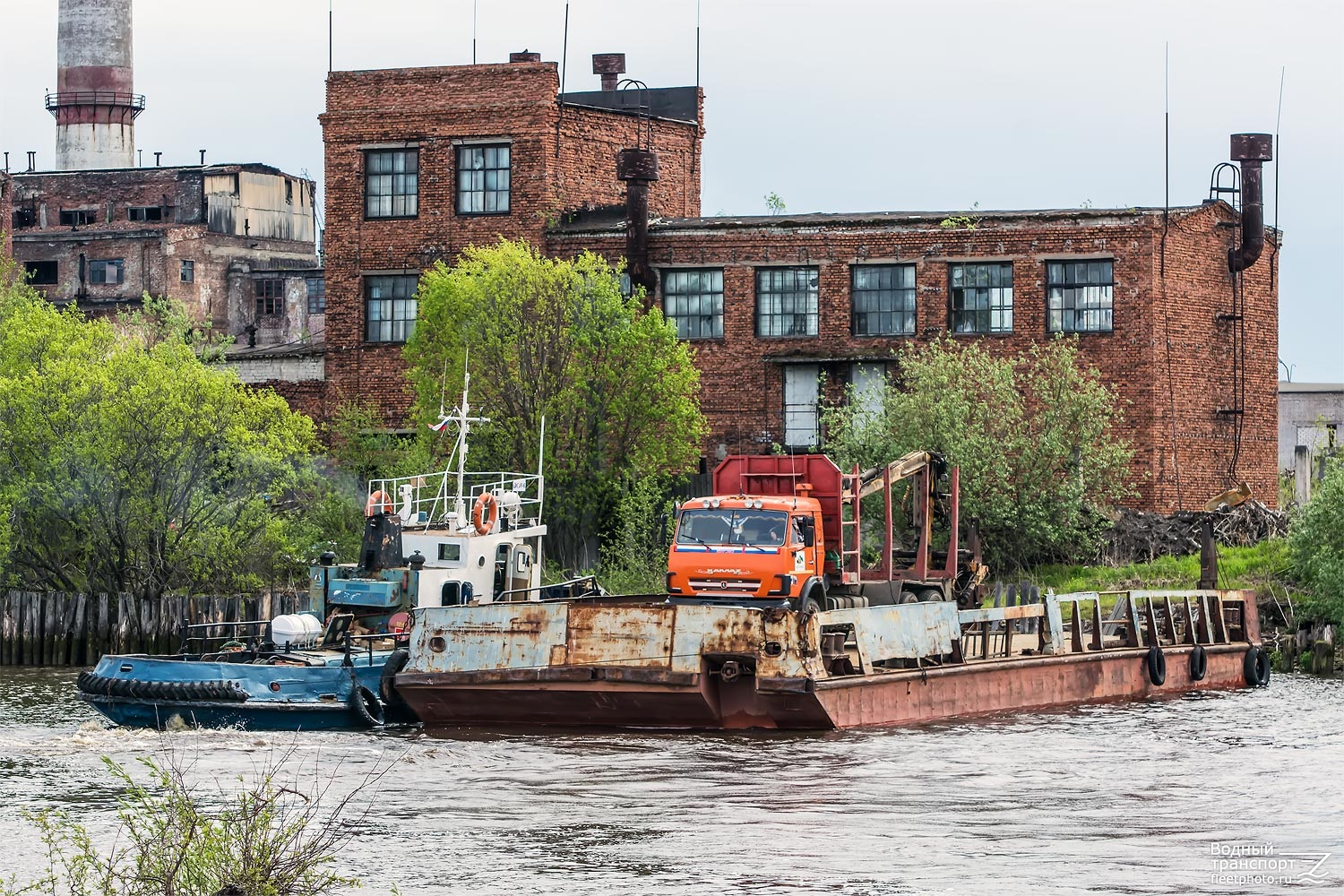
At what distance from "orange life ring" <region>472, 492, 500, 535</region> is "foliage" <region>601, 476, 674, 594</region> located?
29.5 ft

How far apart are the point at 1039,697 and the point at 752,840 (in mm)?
13467

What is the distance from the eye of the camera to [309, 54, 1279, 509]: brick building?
46812mm

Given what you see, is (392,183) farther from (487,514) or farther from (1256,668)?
(1256,668)

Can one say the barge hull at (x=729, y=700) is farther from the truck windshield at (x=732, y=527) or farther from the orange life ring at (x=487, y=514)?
the orange life ring at (x=487, y=514)

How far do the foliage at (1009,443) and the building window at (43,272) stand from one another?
39954 mm

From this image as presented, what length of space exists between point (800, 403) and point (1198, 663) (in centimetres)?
1510

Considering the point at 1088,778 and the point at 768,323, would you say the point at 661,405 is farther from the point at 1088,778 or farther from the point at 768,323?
the point at 1088,778

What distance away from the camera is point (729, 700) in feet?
87.7

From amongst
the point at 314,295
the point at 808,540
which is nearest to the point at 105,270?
the point at 314,295

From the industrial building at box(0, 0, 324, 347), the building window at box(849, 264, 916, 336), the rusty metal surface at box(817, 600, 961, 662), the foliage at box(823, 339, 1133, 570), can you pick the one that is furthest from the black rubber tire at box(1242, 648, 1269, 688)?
the industrial building at box(0, 0, 324, 347)

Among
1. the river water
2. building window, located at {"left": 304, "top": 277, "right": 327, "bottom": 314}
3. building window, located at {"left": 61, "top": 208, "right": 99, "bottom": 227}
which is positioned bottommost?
the river water

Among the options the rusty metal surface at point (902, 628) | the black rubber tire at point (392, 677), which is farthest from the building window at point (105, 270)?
the rusty metal surface at point (902, 628)

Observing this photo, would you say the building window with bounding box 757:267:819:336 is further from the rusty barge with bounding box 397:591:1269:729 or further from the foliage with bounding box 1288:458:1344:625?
the rusty barge with bounding box 397:591:1269:729

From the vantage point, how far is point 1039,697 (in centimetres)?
3138
